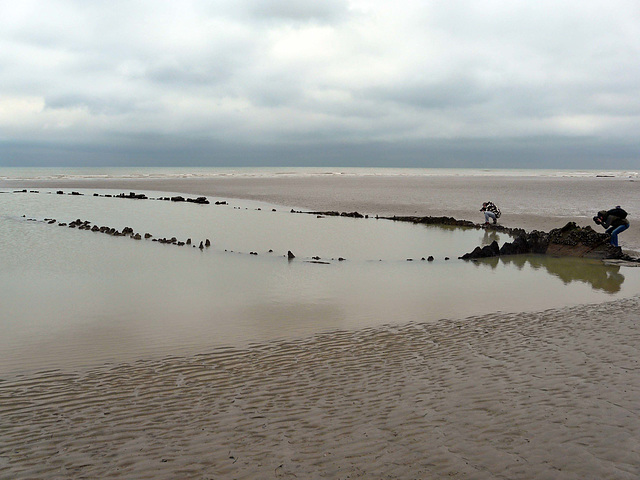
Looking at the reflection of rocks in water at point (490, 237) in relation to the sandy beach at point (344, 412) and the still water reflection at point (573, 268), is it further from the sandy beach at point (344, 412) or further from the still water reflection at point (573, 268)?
the sandy beach at point (344, 412)

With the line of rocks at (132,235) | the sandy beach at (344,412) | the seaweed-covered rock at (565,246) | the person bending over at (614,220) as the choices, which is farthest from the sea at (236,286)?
the person bending over at (614,220)

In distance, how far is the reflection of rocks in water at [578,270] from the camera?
12.7 meters

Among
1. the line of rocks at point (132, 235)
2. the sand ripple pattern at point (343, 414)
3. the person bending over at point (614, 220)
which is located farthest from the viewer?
the person bending over at point (614, 220)

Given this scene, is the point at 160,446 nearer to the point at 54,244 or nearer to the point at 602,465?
the point at 602,465

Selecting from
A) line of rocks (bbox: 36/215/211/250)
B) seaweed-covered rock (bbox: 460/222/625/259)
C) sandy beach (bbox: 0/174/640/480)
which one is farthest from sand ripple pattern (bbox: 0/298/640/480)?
line of rocks (bbox: 36/215/211/250)

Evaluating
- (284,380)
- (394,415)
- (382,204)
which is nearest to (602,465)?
(394,415)

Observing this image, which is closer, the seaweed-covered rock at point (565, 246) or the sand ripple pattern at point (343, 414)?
the sand ripple pattern at point (343, 414)

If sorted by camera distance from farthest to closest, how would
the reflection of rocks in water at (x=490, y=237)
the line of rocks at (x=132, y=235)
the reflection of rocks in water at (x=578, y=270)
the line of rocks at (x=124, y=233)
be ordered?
the reflection of rocks in water at (x=490, y=237)
the line of rocks at (x=124, y=233)
the line of rocks at (x=132, y=235)
the reflection of rocks in water at (x=578, y=270)

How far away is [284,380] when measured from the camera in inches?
248

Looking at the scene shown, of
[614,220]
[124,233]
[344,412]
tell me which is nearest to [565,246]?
[614,220]

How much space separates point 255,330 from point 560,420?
16.1ft

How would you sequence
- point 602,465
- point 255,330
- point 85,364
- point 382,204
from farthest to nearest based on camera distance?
point 382,204 < point 255,330 < point 85,364 < point 602,465

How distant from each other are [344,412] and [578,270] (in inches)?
465

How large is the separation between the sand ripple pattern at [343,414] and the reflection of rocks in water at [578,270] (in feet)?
18.0
